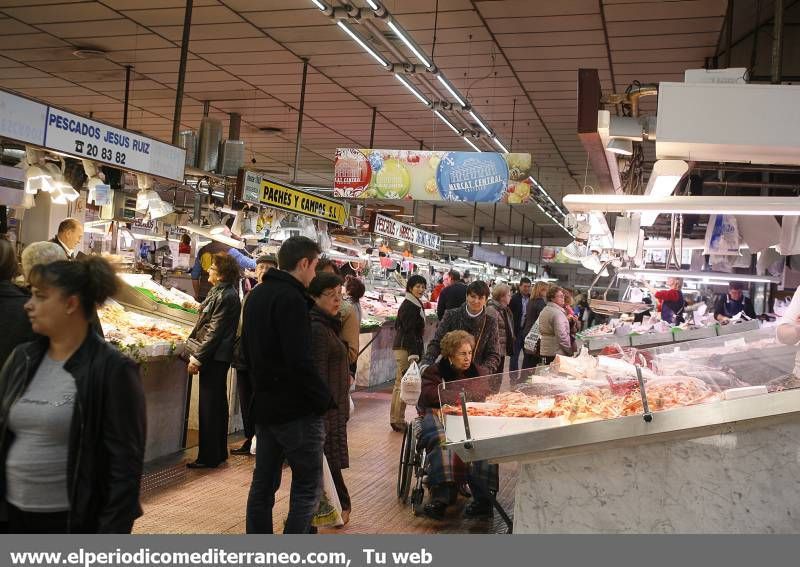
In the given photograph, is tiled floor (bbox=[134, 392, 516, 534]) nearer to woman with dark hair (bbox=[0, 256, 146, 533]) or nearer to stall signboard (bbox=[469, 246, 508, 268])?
woman with dark hair (bbox=[0, 256, 146, 533])

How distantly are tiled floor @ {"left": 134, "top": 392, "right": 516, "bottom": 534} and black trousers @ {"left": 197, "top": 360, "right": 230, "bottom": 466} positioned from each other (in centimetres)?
15

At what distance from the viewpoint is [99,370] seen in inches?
105

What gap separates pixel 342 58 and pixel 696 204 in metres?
7.31

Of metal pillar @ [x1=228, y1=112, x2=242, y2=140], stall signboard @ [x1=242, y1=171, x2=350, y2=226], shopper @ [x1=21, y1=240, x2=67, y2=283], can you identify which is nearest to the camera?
shopper @ [x1=21, y1=240, x2=67, y2=283]

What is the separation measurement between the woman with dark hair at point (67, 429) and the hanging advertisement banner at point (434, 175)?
7.84 meters

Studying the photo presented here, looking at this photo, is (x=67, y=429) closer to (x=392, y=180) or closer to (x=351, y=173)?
(x=392, y=180)

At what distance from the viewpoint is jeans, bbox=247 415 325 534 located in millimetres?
4371

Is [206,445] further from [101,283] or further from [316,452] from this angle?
[101,283]

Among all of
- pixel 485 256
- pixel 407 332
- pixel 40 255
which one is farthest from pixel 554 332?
pixel 485 256

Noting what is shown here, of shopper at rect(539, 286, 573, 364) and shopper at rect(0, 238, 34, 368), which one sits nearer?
shopper at rect(0, 238, 34, 368)

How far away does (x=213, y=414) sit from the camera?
7109 millimetres

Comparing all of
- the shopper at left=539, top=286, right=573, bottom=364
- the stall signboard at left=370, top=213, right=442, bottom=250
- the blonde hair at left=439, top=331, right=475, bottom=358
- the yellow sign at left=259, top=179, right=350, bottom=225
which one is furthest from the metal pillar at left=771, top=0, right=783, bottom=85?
the stall signboard at left=370, top=213, right=442, bottom=250

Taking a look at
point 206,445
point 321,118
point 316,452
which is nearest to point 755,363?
point 316,452

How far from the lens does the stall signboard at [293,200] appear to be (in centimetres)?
903
